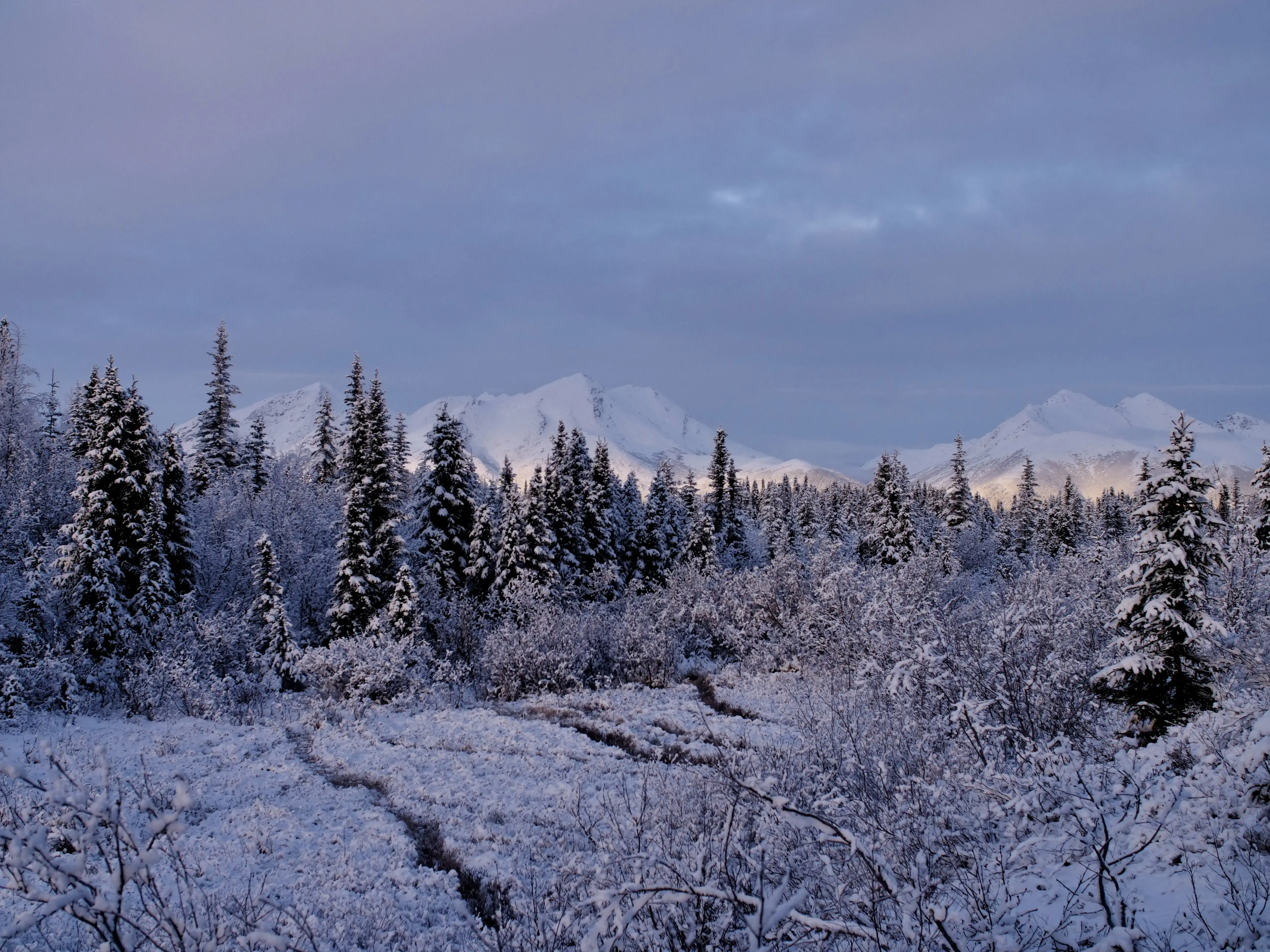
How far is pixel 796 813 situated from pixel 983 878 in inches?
104

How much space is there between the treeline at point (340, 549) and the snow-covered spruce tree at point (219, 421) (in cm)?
13

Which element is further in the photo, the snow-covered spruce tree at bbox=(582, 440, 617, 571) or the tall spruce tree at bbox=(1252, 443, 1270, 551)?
the snow-covered spruce tree at bbox=(582, 440, 617, 571)

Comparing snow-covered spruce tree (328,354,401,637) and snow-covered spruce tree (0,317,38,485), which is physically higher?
snow-covered spruce tree (0,317,38,485)

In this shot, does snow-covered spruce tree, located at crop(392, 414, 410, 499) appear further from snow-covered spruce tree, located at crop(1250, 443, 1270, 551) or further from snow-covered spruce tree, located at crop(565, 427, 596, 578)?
snow-covered spruce tree, located at crop(1250, 443, 1270, 551)

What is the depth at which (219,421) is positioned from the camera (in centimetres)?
4903

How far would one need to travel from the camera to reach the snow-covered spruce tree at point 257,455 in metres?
48.4

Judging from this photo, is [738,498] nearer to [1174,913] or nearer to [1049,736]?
[1049,736]

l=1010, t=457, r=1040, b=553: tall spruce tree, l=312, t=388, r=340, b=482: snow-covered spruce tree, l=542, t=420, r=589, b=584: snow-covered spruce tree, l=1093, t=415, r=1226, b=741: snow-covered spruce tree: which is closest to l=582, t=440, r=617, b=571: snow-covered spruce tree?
l=542, t=420, r=589, b=584: snow-covered spruce tree

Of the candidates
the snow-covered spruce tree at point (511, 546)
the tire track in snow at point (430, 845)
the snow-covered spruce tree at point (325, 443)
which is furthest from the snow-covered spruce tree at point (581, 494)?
the tire track in snow at point (430, 845)

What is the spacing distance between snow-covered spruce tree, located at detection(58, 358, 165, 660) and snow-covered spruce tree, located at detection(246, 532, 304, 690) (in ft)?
11.5

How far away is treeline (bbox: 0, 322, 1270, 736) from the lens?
918 inches

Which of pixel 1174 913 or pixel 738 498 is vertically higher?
pixel 738 498

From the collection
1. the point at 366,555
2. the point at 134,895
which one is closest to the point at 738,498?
the point at 366,555

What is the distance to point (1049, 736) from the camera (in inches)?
467
